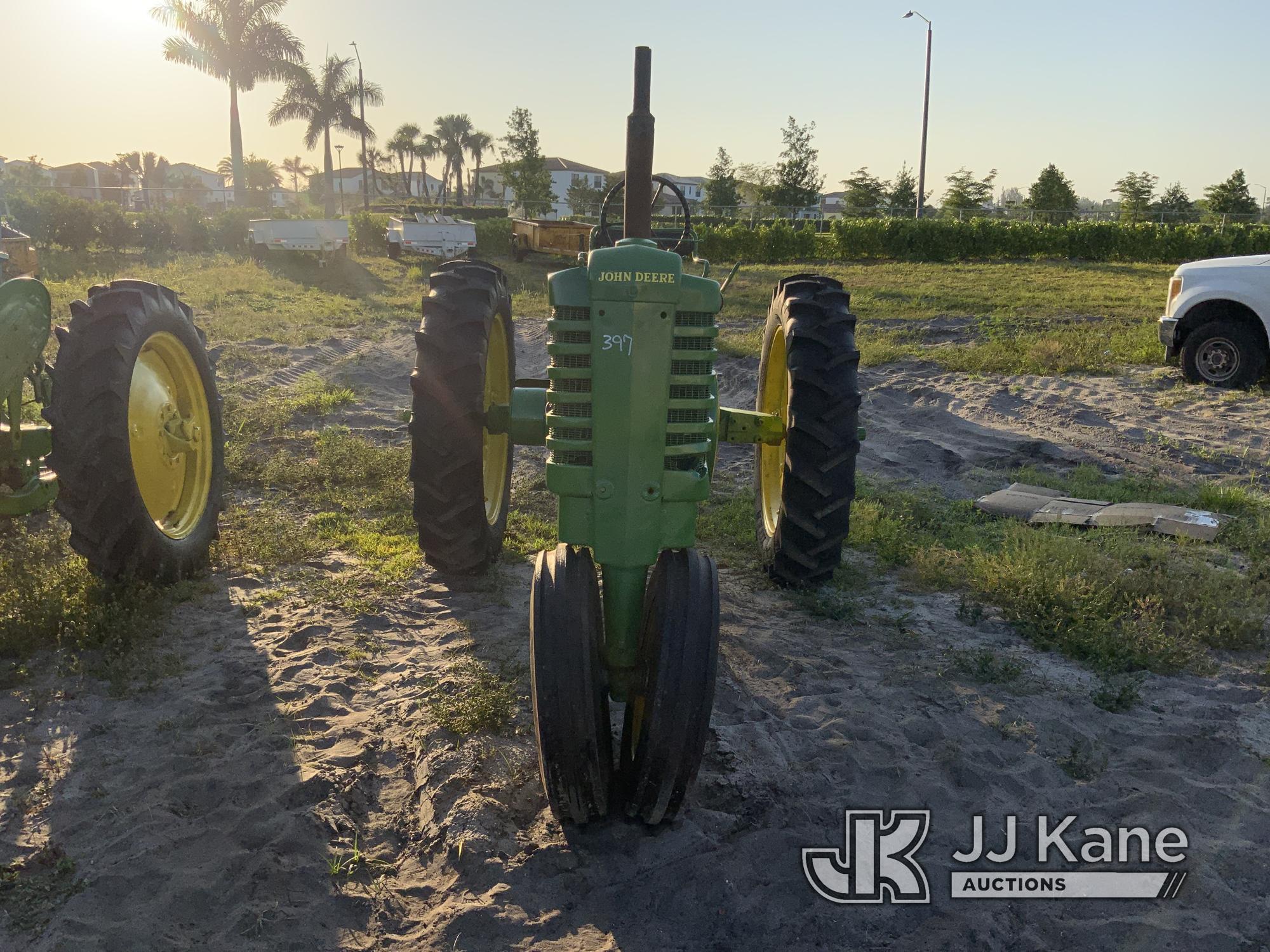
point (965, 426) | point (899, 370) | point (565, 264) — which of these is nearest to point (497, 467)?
point (965, 426)

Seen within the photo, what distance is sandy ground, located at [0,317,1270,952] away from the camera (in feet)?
9.97

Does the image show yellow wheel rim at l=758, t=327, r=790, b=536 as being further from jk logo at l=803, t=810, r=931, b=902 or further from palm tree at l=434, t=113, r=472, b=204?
palm tree at l=434, t=113, r=472, b=204

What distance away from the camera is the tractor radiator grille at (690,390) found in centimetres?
336

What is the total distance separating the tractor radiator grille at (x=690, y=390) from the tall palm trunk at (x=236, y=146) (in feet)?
146

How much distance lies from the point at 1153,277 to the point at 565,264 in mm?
15268

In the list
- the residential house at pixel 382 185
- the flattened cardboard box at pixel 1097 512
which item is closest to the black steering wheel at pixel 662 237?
the flattened cardboard box at pixel 1097 512

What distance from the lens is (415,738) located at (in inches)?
159

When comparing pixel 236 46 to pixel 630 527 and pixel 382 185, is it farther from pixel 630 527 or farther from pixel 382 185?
pixel 382 185

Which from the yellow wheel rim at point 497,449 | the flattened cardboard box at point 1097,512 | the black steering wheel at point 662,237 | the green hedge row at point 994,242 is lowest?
the flattened cardboard box at point 1097,512

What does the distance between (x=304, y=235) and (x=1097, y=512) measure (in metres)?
20.9

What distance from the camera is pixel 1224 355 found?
10.7 m

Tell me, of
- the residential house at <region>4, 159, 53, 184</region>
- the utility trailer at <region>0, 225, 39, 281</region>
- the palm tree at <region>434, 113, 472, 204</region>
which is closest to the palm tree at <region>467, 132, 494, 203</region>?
the palm tree at <region>434, 113, 472, 204</region>

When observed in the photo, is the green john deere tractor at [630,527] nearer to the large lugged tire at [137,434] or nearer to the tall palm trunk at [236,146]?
the large lugged tire at [137,434]

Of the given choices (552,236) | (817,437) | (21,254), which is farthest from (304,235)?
(817,437)
